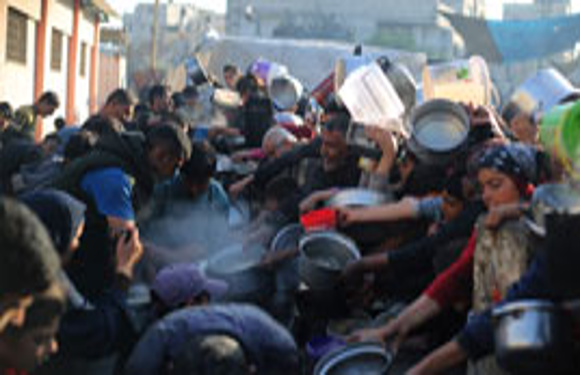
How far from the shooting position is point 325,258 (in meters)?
4.41

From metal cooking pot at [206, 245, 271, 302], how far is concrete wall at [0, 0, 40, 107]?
8.58 m

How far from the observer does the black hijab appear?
3.14m

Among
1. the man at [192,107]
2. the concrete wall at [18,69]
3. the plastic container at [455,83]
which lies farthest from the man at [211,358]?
the concrete wall at [18,69]

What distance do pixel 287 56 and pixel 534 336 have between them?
1361 cm

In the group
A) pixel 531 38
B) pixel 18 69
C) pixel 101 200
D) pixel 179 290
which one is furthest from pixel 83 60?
pixel 179 290

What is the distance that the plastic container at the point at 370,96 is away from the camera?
212 inches

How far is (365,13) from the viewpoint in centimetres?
4397

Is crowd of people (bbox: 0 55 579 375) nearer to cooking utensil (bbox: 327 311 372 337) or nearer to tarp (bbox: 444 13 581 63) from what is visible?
cooking utensil (bbox: 327 311 372 337)

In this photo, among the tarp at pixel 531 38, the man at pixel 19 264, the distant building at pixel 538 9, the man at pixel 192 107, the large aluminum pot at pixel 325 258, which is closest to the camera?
the man at pixel 19 264

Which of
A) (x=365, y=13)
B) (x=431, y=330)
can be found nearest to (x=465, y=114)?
(x=431, y=330)

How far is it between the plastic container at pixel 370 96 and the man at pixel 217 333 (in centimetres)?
229

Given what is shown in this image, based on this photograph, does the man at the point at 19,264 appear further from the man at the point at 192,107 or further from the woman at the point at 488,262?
the man at the point at 192,107

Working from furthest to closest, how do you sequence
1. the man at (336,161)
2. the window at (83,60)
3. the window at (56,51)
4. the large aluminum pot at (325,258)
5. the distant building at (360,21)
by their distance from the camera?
the distant building at (360,21), the window at (83,60), the window at (56,51), the man at (336,161), the large aluminum pot at (325,258)

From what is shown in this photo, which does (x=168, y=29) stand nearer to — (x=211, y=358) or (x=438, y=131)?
(x=438, y=131)
